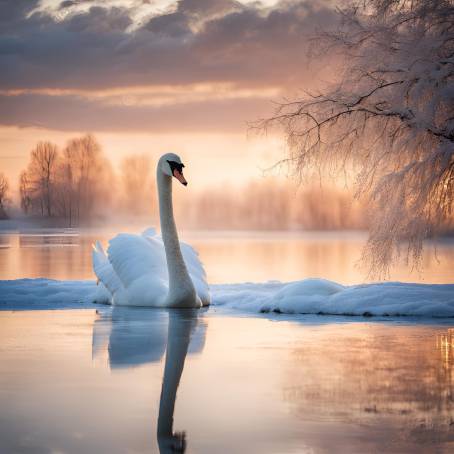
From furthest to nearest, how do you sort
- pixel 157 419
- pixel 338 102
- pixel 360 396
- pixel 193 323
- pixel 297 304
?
pixel 338 102
pixel 297 304
pixel 193 323
pixel 360 396
pixel 157 419

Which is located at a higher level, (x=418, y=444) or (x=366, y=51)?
(x=366, y=51)

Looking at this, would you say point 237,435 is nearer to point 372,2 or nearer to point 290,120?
point 290,120

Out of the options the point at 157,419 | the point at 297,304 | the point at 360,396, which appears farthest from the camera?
the point at 297,304

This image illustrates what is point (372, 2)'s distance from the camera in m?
15.4

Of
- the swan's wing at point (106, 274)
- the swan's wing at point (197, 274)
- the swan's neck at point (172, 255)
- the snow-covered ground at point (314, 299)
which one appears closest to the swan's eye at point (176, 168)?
the swan's neck at point (172, 255)

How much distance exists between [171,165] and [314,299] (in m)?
3.36

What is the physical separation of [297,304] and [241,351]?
428 cm

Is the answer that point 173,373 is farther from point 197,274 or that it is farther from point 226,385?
point 197,274

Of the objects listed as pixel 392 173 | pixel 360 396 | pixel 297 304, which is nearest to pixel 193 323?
pixel 297 304

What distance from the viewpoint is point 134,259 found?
15.1 meters

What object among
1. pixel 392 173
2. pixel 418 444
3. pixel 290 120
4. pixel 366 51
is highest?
pixel 366 51

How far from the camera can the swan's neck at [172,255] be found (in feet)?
45.5

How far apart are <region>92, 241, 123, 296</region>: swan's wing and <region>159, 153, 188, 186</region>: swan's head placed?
1931 mm

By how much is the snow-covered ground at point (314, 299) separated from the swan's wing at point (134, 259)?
2.67ft
